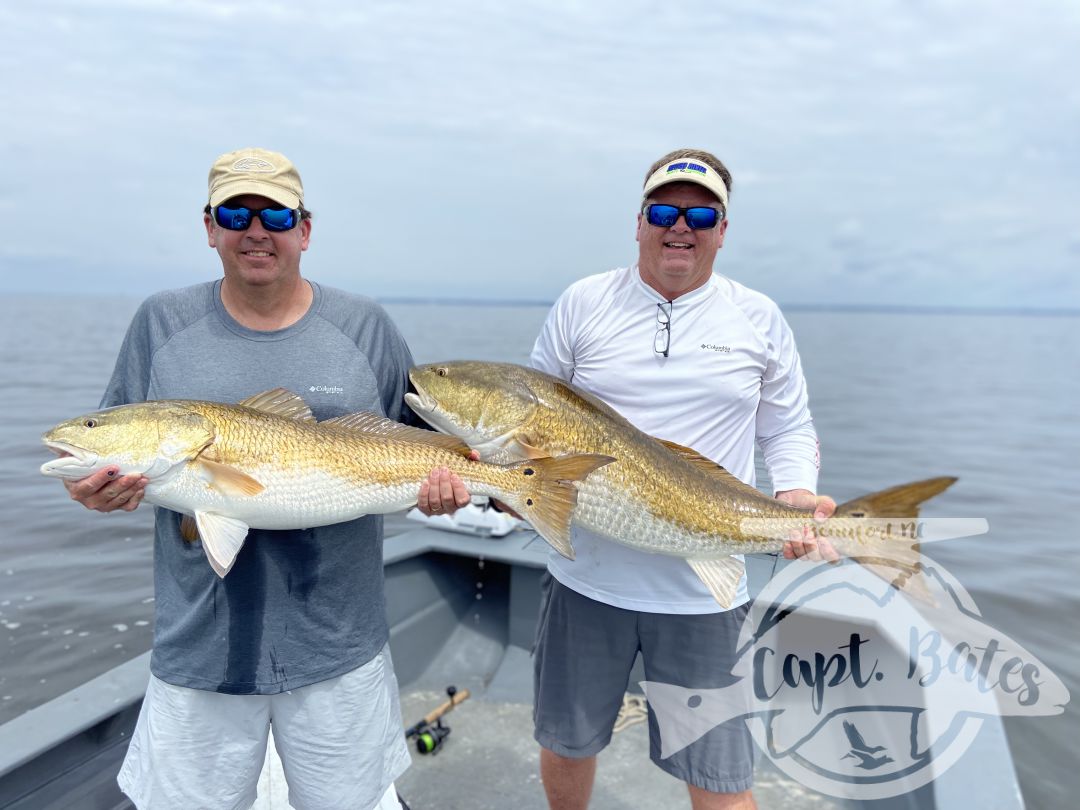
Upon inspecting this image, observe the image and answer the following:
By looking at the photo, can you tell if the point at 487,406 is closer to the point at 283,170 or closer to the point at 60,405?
the point at 283,170

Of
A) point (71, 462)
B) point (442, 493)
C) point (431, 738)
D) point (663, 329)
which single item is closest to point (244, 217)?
point (71, 462)

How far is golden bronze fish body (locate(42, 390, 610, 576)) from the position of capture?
2492mm

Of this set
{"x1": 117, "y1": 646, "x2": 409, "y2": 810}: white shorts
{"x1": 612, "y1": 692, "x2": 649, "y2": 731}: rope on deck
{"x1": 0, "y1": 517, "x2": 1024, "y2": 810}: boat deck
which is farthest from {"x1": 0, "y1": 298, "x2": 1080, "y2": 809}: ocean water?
{"x1": 117, "y1": 646, "x2": 409, "y2": 810}: white shorts

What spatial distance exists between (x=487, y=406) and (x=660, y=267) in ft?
3.24

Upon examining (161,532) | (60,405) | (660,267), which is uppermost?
(660,267)

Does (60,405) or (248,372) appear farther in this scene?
(60,405)

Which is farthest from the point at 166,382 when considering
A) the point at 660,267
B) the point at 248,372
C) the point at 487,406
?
the point at 660,267

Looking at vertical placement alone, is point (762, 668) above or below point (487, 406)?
below

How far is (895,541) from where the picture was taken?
2.95m

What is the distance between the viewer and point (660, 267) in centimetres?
312

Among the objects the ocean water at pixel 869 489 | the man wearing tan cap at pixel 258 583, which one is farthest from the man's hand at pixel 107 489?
the ocean water at pixel 869 489

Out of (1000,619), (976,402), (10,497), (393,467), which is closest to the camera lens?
(393,467)

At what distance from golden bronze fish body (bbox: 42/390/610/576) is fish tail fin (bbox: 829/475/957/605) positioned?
113 cm

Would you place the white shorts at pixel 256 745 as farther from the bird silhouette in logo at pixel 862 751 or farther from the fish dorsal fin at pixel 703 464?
the bird silhouette in logo at pixel 862 751
